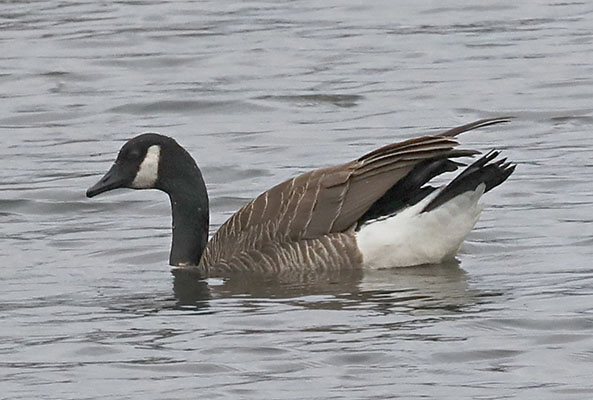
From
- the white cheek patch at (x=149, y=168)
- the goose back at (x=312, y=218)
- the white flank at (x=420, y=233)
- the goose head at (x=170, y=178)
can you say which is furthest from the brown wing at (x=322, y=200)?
the white cheek patch at (x=149, y=168)

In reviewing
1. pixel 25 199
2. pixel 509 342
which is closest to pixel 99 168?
pixel 25 199

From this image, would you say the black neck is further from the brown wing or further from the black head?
the brown wing

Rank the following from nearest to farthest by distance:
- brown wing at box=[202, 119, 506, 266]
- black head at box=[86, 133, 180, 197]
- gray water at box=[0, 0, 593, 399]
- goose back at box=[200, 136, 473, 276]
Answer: gray water at box=[0, 0, 593, 399], brown wing at box=[202, 119, 506, 266], goose back at box=[200, 136, 473, 276], black head at box=[86, 133, 180, 197]

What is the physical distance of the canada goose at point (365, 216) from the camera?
1102 centimetres

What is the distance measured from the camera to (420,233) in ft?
37.0

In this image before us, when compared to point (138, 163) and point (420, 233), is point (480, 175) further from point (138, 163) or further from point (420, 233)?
point (138, 163)

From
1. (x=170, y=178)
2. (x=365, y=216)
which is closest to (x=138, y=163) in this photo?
(x=170, y=178)

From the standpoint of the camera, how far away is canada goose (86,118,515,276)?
1102 cm

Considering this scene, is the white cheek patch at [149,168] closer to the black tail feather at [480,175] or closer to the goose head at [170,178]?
the goose head at [170,178]

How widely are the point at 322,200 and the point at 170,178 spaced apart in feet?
4.15

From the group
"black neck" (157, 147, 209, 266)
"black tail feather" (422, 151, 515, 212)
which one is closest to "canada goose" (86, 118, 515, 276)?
"black tail feather" (422, 151, 515, 212)

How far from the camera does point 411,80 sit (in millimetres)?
18078

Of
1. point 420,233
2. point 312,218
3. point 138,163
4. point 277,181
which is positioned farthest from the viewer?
point 277,181

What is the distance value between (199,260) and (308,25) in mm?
9505
